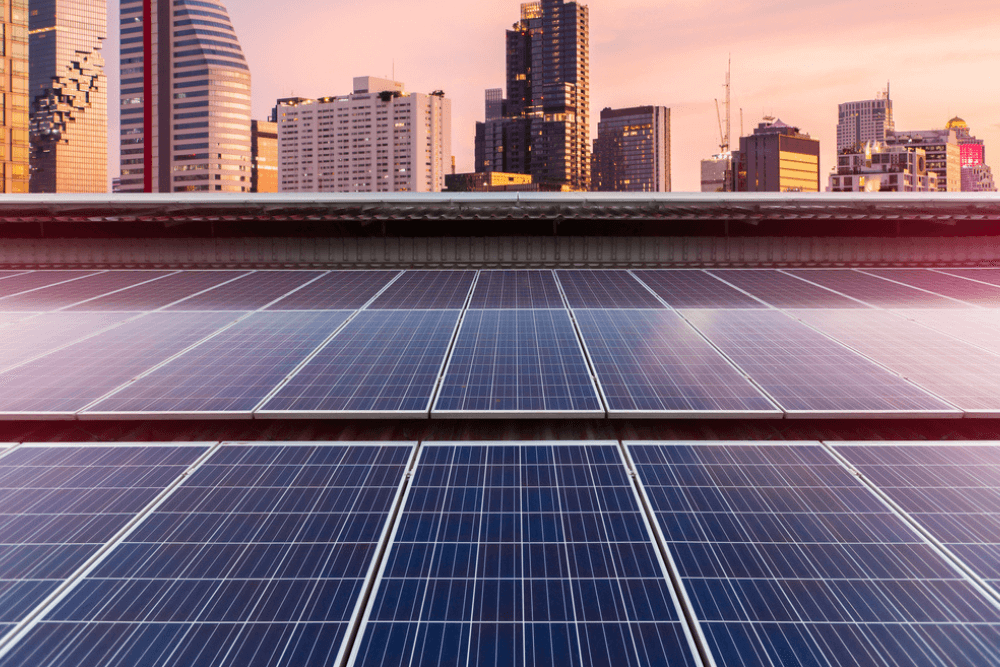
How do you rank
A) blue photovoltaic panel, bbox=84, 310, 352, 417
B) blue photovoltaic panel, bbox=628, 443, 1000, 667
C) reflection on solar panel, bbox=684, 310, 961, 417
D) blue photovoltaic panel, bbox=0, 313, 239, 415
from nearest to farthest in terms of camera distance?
blue photovoltaic panel, bbox=628, 443, 1000, 667, reflection on solar panel, bbox=684, 310, 961, 417, blue photovoltaic panel, bbox=84, 310, 352, 417, blue photovoltaic panel, bbox=0, 313, 239, 415

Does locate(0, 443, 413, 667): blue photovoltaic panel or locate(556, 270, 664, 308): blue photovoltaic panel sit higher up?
locate(556, 270, 664, 308): blue photovoltaic panel

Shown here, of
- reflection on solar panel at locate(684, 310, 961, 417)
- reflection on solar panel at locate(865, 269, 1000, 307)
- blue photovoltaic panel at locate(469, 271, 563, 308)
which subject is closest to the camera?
reflection on solar panel at locate(684, 310, 961, 417)

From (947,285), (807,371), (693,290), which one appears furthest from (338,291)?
(947,285)

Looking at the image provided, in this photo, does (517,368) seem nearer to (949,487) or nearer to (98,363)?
(949,487)

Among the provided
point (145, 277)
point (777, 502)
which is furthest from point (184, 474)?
point (145, 277)

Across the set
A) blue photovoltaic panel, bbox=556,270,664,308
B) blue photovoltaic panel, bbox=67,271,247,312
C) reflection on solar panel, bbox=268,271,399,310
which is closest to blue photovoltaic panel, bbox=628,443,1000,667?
blue photovoltaic panel, bbox=556,270,664,308

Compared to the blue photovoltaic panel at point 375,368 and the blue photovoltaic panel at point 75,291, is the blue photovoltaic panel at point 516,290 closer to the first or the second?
the blue photovoltaic panel at point 375,368

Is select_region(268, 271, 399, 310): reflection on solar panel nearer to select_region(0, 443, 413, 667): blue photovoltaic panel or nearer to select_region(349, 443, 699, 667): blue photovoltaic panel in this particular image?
select_region(0, 443, 413, 667): blue photovoltaic panel

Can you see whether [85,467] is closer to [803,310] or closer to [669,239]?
[803,310]

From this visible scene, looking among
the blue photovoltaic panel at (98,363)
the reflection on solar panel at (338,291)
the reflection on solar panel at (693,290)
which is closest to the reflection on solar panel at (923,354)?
the reflection on solar panel at (693,290)
